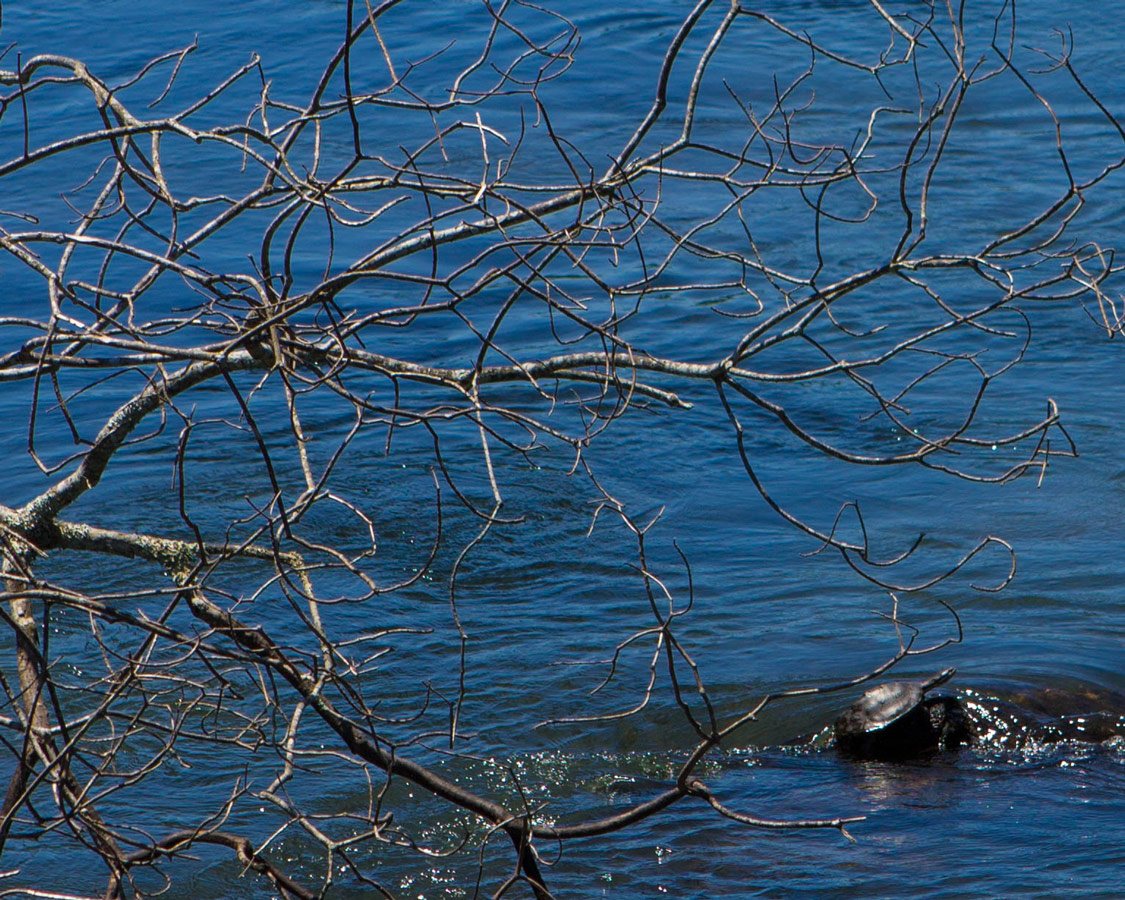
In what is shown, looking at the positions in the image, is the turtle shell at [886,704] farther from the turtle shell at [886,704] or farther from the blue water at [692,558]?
the blue water at [692,558]

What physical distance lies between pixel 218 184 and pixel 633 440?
546 centimetres

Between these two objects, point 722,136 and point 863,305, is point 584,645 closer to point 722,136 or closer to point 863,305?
point 863,305

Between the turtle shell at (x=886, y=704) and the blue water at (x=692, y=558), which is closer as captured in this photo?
the blue water at (x=692, y=558)

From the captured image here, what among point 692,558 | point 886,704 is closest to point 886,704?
point 886,704

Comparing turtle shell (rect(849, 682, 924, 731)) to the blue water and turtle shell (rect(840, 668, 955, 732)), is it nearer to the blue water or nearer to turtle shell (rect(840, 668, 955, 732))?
turtle shell (rect(840, 668, 955, 732))

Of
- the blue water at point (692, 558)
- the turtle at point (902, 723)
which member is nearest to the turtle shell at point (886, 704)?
the turtle at point (902, 723)

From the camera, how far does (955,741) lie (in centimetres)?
584

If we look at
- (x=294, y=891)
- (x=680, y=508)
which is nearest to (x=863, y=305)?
(x=680, y=508)

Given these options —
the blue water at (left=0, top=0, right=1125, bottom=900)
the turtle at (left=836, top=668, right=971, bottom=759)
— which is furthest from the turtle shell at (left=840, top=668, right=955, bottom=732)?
the blue water at (left=0, top=0, right=1125, bottom=900)

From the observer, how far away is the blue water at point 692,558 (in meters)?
5.21

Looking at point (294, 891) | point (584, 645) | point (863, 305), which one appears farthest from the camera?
point (863, 305)

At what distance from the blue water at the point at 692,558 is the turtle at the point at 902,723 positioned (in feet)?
0.29

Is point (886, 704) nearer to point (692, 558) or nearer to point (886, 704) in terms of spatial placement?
point (886, 704)

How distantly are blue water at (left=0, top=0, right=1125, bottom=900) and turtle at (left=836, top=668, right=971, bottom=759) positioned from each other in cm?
9
